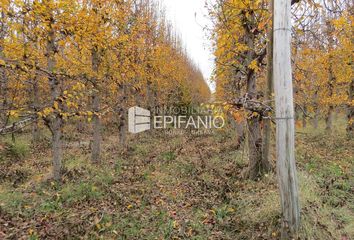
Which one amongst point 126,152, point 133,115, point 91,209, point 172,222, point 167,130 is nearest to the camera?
point 172,222

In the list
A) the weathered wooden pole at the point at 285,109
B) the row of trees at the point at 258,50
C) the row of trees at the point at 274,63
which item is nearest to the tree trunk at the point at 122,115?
the row of trees at the point at 258,50

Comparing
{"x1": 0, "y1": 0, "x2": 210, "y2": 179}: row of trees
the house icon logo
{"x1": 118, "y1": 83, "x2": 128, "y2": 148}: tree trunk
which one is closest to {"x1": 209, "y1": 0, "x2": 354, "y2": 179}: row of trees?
{"x1": 0, "y1": 0, "x2": 210, "y2": 179}: row of trees

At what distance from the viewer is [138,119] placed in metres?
14.9

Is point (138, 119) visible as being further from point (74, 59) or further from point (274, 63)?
point (274, 63)

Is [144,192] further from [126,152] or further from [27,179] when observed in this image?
[126,152]

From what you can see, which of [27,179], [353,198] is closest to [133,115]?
[27,179]

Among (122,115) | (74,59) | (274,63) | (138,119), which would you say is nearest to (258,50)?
(274,63)

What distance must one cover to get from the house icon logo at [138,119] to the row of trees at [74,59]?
1.91 ft

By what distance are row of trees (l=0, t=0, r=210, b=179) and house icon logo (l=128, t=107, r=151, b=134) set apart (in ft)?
1.91

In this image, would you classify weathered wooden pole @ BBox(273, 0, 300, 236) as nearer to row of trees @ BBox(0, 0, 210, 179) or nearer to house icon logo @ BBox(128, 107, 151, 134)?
row of trees @ BBox(0, 0, 210, 179)

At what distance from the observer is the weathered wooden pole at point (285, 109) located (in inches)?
124

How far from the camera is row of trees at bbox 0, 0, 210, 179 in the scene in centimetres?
480

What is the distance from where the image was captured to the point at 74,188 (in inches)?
229

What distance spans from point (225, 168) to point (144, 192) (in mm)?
2428
